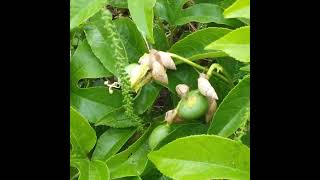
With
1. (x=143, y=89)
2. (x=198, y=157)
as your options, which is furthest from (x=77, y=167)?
(x=198, y=157)

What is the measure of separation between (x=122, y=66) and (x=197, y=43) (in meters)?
0.13

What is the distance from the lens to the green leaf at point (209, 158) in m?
0.74

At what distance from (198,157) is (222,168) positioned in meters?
0.04

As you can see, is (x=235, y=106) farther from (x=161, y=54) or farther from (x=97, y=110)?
(x=97, y=110)

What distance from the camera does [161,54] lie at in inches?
35.7

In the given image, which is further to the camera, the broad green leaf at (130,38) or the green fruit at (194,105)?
the broad green leaf at (130,38)

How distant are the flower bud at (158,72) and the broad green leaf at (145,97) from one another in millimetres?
94

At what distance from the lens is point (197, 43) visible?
95cm

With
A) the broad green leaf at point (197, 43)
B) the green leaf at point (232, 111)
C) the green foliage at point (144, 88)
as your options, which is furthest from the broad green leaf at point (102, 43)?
the green leaf at point (232, 111)

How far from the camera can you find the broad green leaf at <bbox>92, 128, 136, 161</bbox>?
0.99 metres

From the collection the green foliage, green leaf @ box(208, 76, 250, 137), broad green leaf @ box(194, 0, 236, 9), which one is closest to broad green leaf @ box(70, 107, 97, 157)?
the green foliage

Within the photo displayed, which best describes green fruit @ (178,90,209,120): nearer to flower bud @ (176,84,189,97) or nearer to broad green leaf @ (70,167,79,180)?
flower bud @ (176,84,189,97)

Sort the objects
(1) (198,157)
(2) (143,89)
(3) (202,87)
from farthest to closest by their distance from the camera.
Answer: (2) (143,89) < (3) (202,87) < (1) (198,157)

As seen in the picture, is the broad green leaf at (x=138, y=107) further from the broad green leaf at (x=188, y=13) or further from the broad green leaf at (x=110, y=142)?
the broad green leaf at (x=188, y=13)
